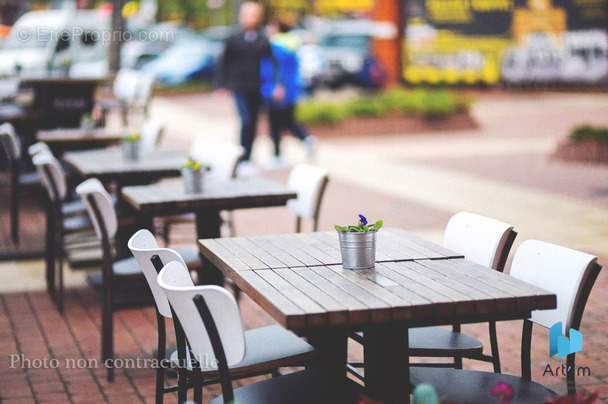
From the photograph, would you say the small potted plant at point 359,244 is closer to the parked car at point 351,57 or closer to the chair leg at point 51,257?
the chair leg at point 51,257

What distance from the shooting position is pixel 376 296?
3.21 m

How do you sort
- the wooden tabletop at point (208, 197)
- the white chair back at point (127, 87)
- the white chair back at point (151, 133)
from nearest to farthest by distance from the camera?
1. the wooden tabletop at point (208, 197)
2. the white chair back at point (151, 133)
3. the white chair back at point (127, 87)

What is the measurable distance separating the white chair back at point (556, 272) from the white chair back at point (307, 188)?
1.97m

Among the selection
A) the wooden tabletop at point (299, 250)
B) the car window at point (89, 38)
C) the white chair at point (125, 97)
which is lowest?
the wooden tabletop at point (299, 250)

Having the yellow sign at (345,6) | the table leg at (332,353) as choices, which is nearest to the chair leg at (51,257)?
the table leg at (332,353)

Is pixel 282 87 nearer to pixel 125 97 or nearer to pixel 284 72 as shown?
pixel 284 72

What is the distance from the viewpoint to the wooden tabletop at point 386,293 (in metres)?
3.04

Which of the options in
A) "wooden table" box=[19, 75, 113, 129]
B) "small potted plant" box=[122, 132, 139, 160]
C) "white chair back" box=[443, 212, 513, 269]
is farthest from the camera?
"wooden table" box=[19, 75, 113, 129]

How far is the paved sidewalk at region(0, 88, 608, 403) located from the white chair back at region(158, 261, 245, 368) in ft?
5.01

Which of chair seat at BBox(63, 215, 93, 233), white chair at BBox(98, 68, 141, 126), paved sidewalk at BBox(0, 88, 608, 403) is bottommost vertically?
paved sidewalk at BBox(0, 88, 608, 403)

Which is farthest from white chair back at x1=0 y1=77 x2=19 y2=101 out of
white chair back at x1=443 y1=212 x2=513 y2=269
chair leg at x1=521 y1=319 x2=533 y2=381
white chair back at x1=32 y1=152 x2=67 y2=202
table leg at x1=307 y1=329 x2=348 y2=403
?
chair leg at x1=521 y1=319 x2=533 y2=381

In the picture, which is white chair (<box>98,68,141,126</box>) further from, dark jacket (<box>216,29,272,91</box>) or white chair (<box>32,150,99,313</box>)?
white chair (<box>32,150,99,313</box>)

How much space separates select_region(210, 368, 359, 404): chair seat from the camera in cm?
339

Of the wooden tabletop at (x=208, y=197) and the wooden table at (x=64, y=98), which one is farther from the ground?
the wooden table at (x=64, y=98)
